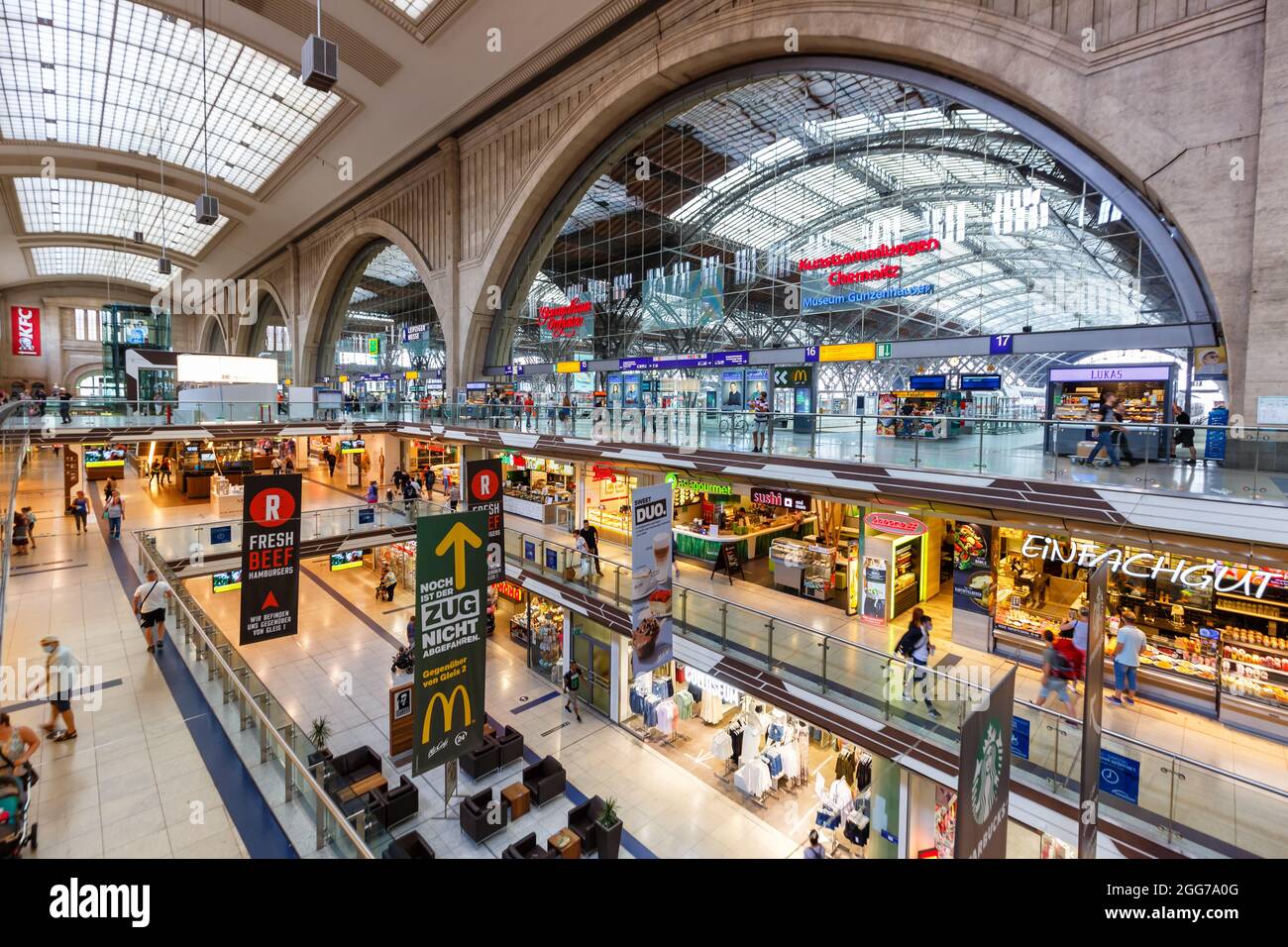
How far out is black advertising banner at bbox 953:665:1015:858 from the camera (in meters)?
3.01

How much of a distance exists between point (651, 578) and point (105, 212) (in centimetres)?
4837

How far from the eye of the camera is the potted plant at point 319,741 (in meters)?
5.74

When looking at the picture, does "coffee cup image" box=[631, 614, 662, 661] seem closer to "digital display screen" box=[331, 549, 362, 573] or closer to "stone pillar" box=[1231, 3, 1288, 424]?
"stone pillar" box=[1231, 3, 1288, 424]

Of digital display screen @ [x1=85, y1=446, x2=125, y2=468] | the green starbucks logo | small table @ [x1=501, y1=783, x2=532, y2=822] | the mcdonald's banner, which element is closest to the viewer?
the green starbucks logo

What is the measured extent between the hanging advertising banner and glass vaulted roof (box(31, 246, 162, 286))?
5567 cm

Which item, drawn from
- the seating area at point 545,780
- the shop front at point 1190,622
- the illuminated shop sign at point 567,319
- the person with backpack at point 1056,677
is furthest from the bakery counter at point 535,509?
the person with backpack at point 1056,677

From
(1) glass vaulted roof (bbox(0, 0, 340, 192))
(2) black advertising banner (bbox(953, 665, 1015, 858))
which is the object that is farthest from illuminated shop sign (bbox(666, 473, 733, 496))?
(1) glass vaulted roof (bbox(0, 0, 340, 192))

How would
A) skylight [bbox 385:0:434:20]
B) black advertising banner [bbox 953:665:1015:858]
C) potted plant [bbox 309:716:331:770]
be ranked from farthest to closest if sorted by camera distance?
skylight [bbox 385:0:434:20] → potted plant [bbox 309:716:331:770] → black advertising banner [bbox 953:665:1015:858]

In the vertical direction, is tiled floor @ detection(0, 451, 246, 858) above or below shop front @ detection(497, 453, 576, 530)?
below

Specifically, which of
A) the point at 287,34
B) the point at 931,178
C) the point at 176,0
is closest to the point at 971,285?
the point at 931,178

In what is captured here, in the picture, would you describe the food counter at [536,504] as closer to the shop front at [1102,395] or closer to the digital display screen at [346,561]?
the digital display screen at [346,561]

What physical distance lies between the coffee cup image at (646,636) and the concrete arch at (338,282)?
21176 millimetres

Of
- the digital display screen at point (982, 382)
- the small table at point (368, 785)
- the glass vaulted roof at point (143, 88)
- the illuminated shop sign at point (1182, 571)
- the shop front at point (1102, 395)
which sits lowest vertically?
the small table at point (368, 785)
